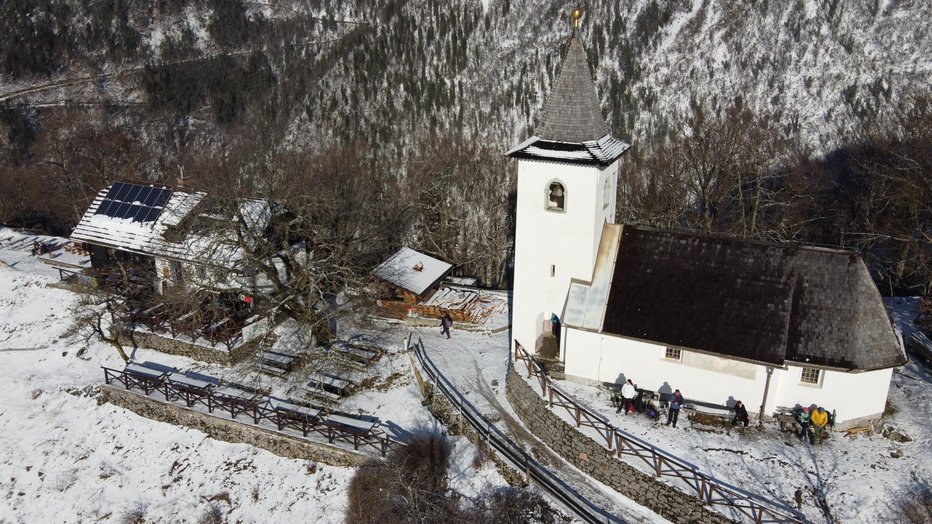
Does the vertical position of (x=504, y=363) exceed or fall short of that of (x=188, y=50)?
it falls short

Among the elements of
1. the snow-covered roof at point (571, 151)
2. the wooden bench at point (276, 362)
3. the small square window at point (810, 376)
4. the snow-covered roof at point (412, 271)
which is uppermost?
the snow-covered roof at point (571, 151)

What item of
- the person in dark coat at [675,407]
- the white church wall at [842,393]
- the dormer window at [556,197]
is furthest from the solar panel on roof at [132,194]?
the white church wall at [842,393]

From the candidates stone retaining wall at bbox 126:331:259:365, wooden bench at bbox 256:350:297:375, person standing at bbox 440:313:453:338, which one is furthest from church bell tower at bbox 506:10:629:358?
stone retaining wall at bbox 126:331:259:365

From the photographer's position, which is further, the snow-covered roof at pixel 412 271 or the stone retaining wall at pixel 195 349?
the snow-covered roof at pixel 412 271

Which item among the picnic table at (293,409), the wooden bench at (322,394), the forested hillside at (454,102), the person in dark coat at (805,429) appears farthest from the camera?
the forested hillside at (454,102)

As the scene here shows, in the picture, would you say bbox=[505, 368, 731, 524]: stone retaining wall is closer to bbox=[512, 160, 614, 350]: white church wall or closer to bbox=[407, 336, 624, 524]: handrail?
bbox=[407, 336, 624, 524]: handrail

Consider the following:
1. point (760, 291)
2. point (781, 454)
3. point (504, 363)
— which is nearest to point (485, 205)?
point (504, 363)

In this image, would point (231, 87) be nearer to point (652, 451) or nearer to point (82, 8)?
point (82, 8)

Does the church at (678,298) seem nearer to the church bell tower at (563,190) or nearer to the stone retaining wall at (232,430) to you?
the church bell tower at (563,190)
